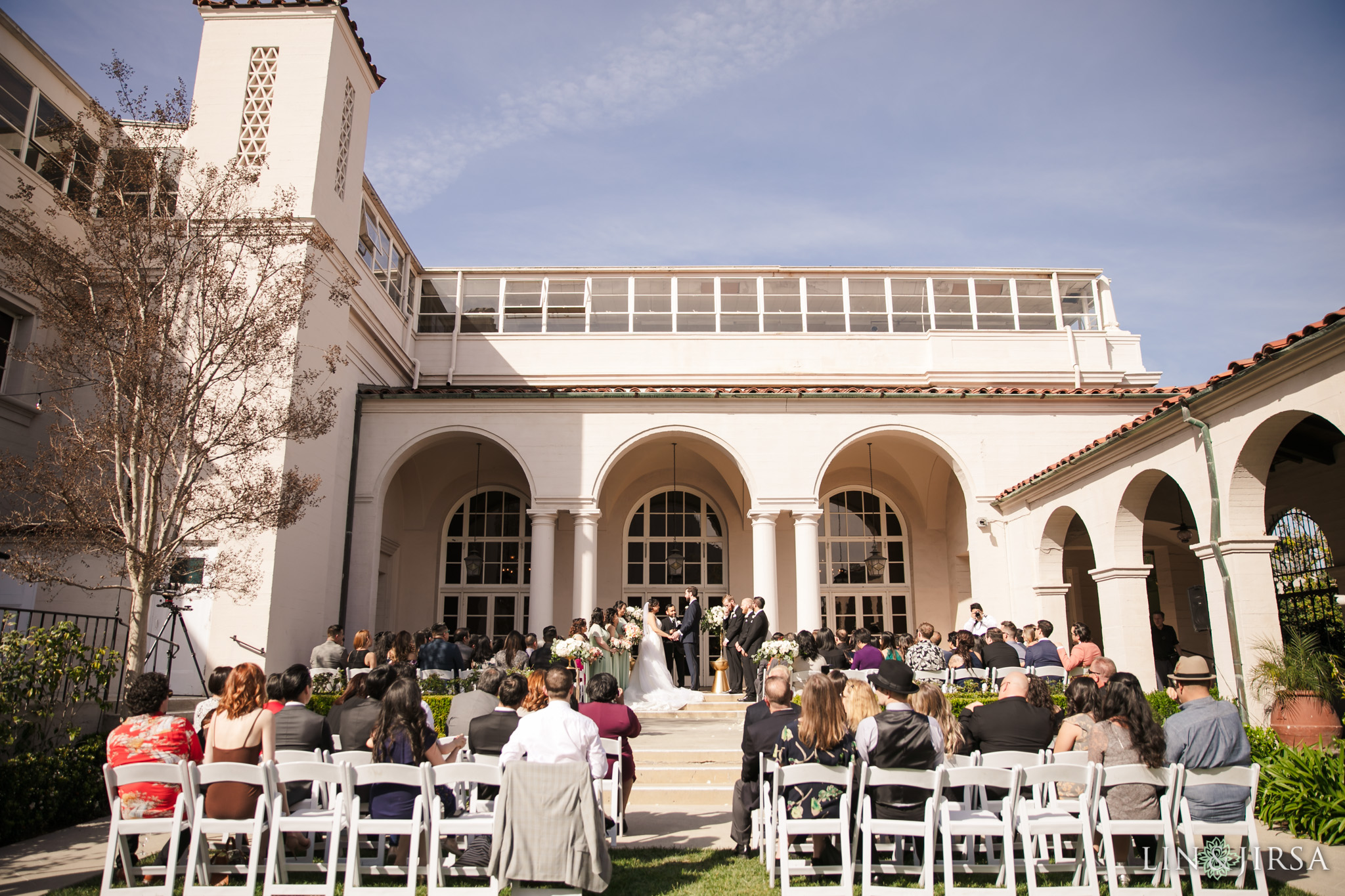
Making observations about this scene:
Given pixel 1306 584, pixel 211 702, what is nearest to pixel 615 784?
pixel 211 702

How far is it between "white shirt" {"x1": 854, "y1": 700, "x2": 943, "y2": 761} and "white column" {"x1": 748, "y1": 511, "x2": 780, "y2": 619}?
10669mm

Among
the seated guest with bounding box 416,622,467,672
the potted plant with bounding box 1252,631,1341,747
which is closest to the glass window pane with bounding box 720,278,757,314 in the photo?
the seated guest with bounding box 416,622,467,672

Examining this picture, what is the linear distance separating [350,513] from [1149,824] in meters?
14.9

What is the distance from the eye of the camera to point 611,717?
22.5 ft

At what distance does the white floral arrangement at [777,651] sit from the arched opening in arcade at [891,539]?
636 centimetres

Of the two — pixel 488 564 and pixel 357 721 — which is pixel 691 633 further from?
pixel 357 721

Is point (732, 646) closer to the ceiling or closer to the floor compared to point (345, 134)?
closer to the floor

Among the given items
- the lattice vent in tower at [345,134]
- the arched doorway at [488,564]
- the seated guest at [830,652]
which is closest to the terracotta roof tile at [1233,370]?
the seated guest at [830,652]

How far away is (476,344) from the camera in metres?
20.9

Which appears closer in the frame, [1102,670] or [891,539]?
[1102,670]

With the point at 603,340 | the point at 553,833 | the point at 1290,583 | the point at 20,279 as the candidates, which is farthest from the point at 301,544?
the point at 1290,583

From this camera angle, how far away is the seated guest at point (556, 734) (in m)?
5.09

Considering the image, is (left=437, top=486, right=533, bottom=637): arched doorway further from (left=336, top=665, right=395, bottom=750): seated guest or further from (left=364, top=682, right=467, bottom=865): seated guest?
(left=364, top=682, right=467, bottom=865): seated guest

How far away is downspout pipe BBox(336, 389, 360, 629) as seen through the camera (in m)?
16.0
